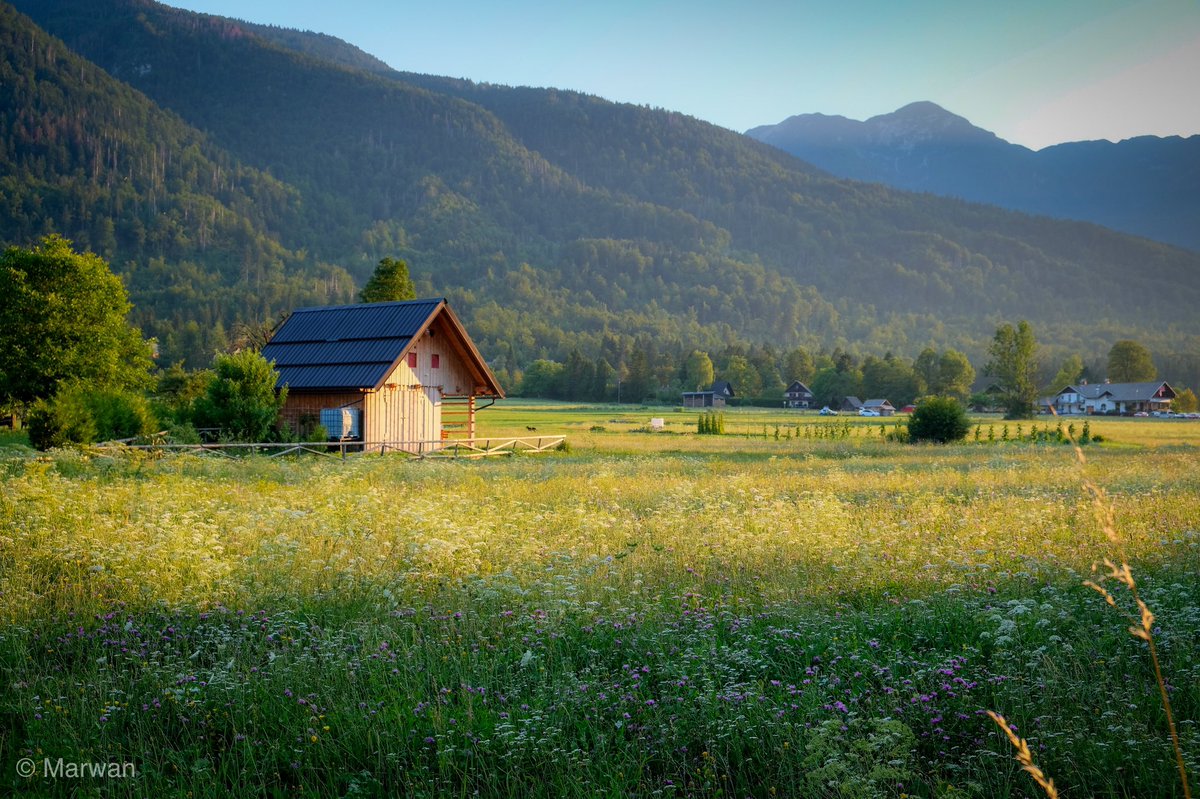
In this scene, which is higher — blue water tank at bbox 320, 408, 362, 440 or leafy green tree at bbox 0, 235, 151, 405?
leafy green tree at bbox 0, 235, 151, 405

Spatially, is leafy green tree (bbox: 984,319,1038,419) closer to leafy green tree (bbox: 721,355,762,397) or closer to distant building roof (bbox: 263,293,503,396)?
leafy green tree (bbox: 721,355,762,397)

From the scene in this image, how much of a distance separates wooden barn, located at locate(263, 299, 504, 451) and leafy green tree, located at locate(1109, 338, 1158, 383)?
14908cm

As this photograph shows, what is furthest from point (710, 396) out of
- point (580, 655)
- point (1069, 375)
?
point (580, 655)

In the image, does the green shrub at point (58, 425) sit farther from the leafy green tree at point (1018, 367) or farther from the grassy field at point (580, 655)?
the leafy green tree at point (1018, 367)

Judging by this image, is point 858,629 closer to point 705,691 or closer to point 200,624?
point 705,691

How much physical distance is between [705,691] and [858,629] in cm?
203

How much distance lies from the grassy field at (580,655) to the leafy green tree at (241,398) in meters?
20.0

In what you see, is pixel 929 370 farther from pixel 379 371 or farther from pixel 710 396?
pixel 379 371

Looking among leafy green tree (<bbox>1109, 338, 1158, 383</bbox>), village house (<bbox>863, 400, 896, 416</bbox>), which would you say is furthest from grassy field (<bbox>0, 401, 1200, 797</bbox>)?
leafy green tree (<bbox>1109, 338, 1158, 383</bbox>)

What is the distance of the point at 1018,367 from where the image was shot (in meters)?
89.2

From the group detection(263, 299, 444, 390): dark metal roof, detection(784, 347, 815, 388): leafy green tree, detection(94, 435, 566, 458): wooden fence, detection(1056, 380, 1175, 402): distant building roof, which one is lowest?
detection(94, 435, 566, 458): wooden fence

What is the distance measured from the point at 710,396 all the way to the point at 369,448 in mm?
119211

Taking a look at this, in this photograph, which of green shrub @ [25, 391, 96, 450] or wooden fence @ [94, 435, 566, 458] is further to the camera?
green shrub @ [25, 391, 96, 450]

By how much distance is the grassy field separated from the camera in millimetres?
5328
